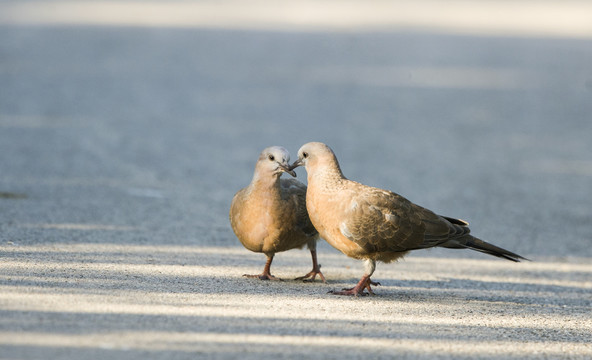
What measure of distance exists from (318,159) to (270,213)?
15.6 inches

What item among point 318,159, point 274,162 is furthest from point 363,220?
point 274,162

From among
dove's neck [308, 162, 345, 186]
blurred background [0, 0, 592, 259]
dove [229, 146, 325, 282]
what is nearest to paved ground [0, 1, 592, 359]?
blurred background [0, 0, 592, 259]

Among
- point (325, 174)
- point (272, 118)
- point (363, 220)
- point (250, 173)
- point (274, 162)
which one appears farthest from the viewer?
point (272, 118)

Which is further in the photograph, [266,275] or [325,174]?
[266,275]

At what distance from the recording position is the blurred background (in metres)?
7.20

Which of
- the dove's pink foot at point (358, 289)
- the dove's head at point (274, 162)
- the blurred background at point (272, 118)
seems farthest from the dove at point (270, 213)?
the blurred background at point (272, 118)

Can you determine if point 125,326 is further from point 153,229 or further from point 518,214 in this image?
point 518,214

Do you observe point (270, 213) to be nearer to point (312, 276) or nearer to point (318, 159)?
point (318, 159)

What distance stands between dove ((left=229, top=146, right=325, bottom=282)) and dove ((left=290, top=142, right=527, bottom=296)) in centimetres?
14

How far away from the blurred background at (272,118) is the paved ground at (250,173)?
0.04m

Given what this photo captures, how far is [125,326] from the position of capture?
3812mm

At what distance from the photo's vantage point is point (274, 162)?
5.06 m

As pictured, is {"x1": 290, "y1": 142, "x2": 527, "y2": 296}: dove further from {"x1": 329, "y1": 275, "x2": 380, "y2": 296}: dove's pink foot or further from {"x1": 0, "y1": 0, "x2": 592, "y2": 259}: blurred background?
{"x1": 0, "y1": 0, "x2": 592, "y2": 259}: blurred background

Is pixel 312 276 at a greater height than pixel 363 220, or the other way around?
pixel 363 220
